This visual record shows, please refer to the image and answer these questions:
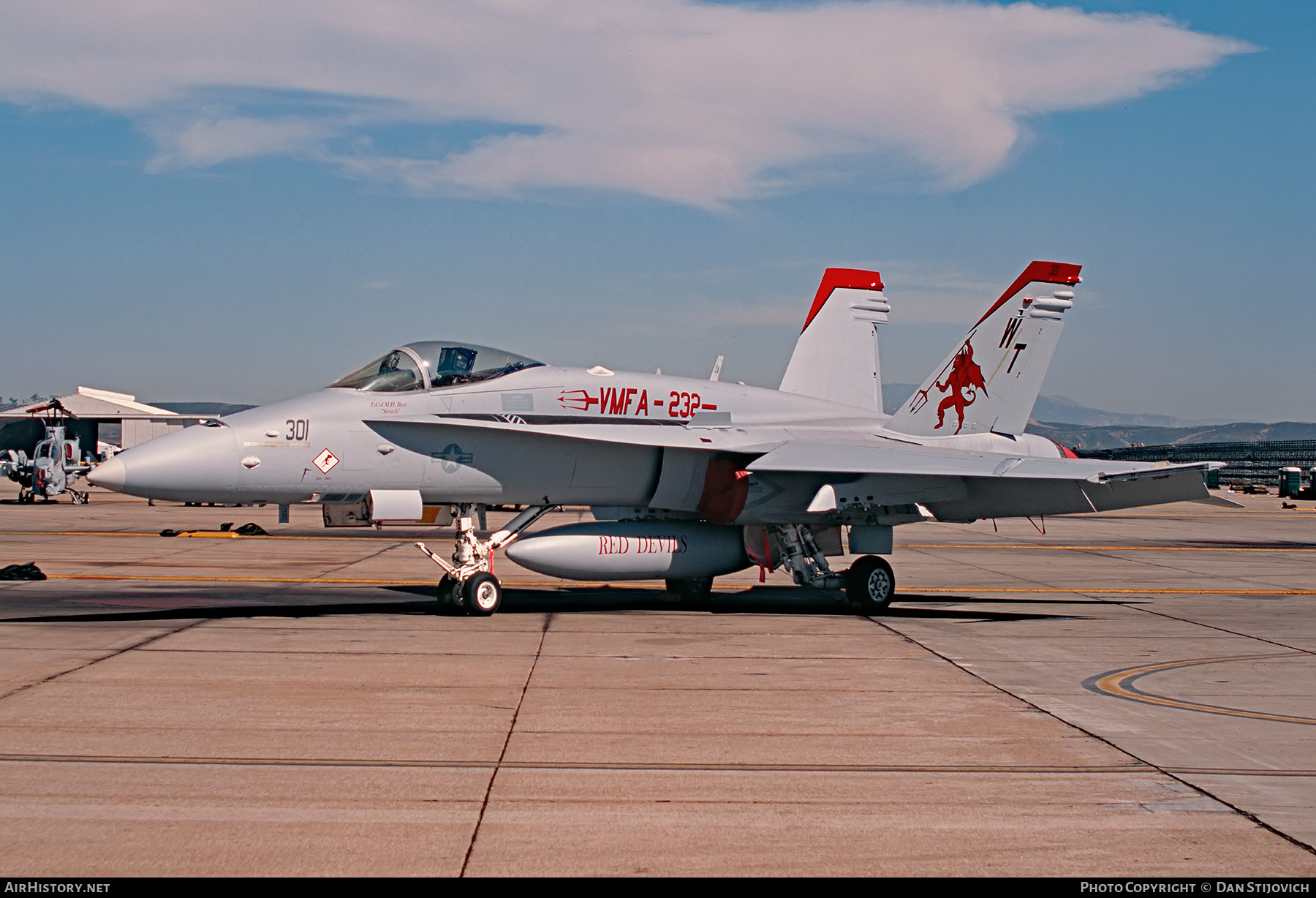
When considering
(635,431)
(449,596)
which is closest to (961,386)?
(635,431)

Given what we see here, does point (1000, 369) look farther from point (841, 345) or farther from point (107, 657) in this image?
point (107, 657)

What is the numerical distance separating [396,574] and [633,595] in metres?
4.82

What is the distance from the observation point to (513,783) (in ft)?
20.5

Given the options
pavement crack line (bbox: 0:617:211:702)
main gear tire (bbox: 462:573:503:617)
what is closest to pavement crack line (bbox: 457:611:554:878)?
main gear tire (bbox: 462:573:503:617)

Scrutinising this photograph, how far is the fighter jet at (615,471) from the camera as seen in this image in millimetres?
12305

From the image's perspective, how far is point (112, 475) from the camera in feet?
36.0

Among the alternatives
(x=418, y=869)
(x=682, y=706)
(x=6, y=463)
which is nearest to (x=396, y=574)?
(x=682, y=706)

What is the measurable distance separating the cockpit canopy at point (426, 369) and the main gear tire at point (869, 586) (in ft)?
18.1

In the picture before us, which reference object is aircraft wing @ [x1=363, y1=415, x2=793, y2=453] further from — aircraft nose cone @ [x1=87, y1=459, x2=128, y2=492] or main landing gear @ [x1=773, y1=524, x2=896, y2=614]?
aircraft nose cone @ [x1=87, y1=459, x2=128, y2=492]

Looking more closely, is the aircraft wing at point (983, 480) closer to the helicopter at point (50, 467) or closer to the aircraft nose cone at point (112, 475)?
the aircraft nose cone at point (112, 475)

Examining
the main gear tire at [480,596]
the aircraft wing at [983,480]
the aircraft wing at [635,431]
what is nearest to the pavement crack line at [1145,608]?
the aircraft wing at [983,480]

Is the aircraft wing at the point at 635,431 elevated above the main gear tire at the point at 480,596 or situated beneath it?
elevated above

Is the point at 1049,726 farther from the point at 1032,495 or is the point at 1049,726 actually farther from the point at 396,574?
the point at 396,574

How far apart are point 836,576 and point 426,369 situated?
635 centimetres
